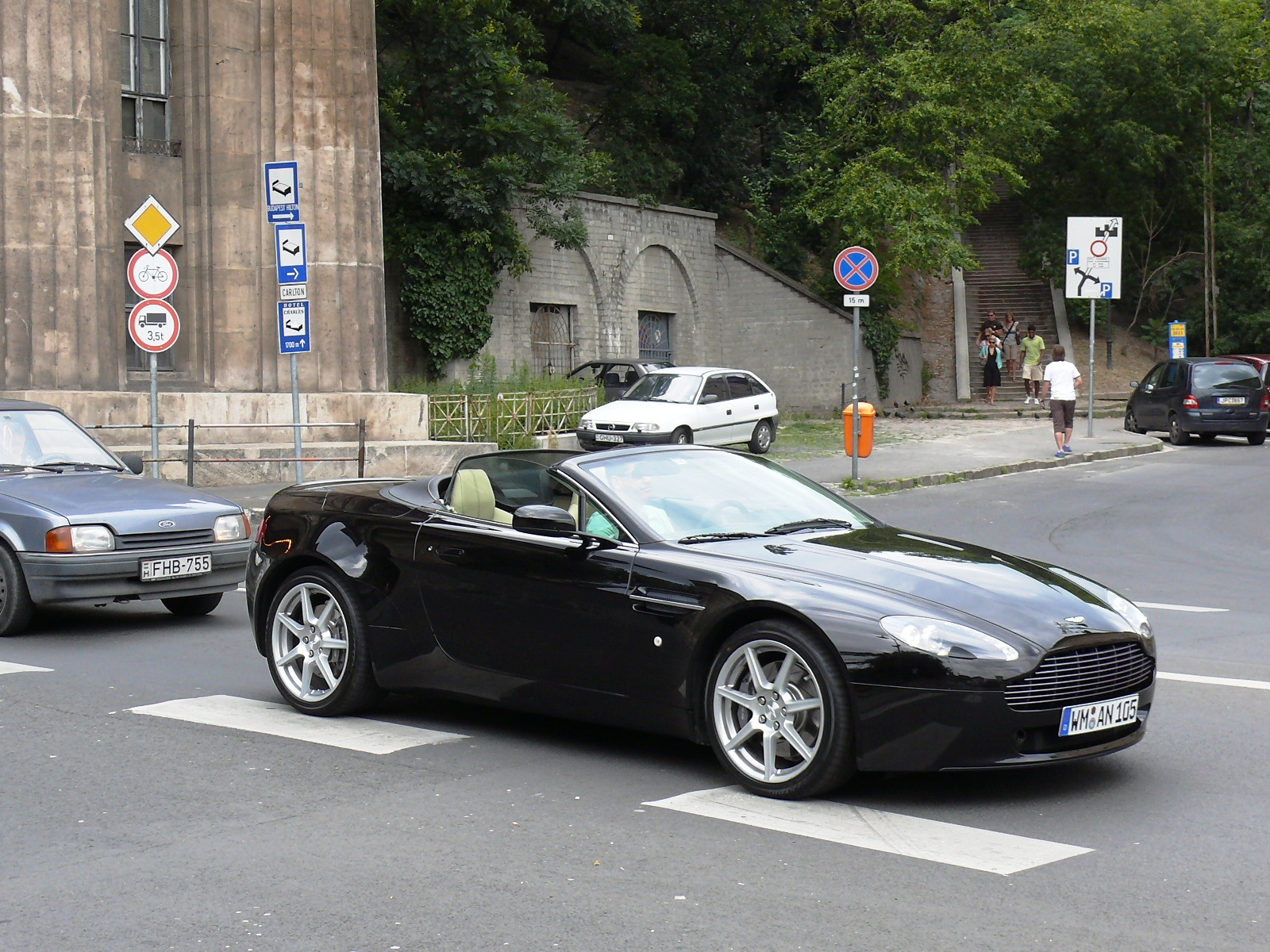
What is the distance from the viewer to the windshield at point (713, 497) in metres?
6.91

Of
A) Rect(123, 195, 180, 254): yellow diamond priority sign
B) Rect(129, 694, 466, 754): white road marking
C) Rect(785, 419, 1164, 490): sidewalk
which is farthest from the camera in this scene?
Rect(785, 419, 1164, 490): sidewalk

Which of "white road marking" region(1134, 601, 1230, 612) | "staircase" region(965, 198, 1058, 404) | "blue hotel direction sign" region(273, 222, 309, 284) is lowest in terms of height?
"white road marking" region(1134, 601, 1230, 612)

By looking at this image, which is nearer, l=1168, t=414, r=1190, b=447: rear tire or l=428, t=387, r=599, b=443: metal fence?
l=428, t=387, r=599, b=443: metal fence

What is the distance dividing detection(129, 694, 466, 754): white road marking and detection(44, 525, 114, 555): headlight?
2.49m

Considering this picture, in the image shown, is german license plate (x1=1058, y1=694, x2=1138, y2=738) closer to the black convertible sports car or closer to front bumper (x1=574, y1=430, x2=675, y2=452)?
the black convertible sports car

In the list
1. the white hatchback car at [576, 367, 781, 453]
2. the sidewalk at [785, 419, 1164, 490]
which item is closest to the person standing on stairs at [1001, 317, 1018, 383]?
the sidewalk at [785, 419, 1164, 490]

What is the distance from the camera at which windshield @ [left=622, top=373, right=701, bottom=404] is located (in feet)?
92.6

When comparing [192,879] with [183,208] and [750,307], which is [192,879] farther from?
[750,307]

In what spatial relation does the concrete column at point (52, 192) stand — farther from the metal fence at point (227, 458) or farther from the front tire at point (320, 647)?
the front tire at point (320, 647)

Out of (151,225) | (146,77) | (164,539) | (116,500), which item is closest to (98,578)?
(164,539)

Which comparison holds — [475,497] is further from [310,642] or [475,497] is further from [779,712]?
[779,712]

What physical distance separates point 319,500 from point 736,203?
40.4 m

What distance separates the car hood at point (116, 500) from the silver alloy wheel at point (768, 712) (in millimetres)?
5730

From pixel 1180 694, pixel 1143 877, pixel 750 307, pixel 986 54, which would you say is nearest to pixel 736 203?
pixel 750 307
